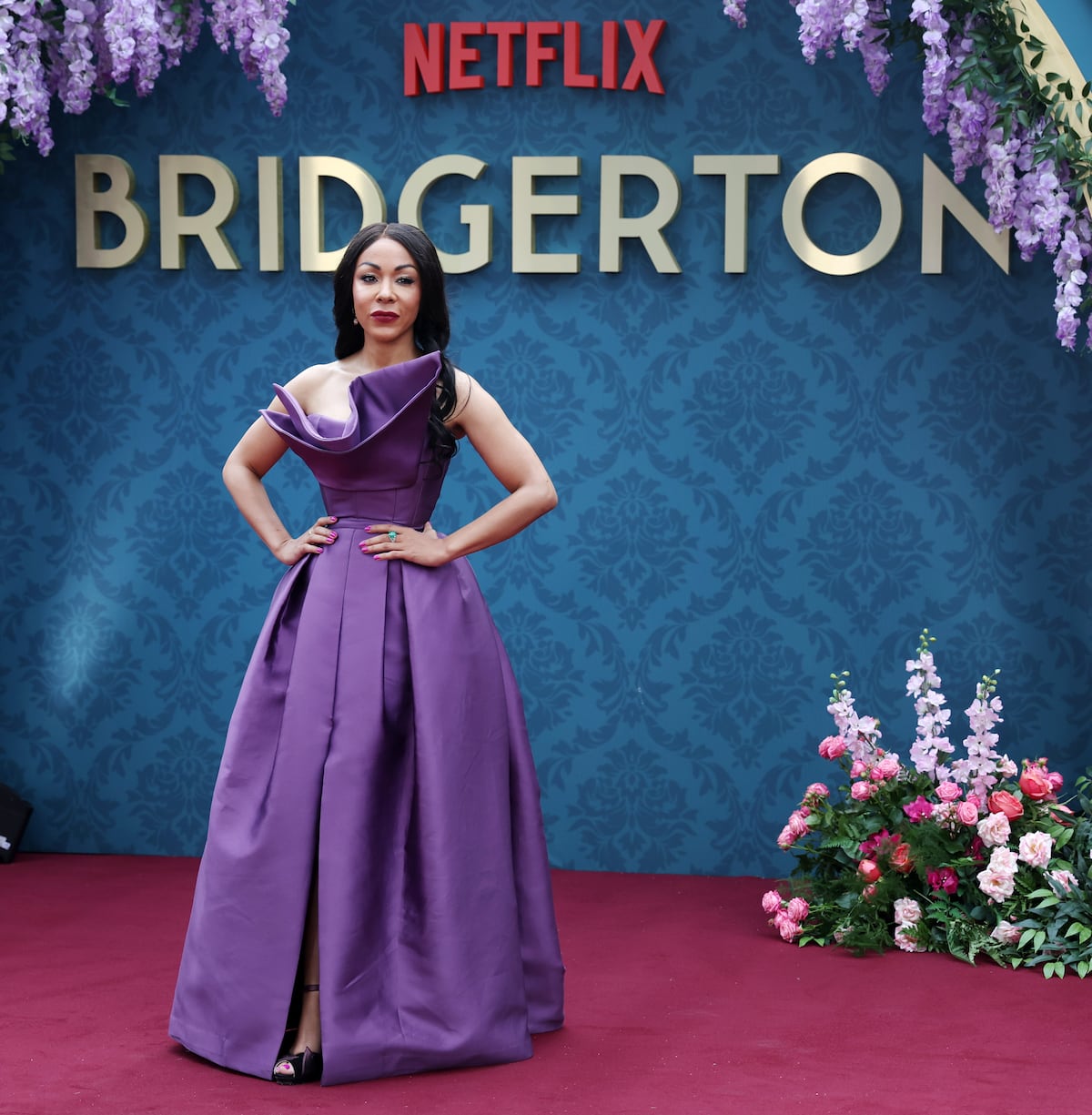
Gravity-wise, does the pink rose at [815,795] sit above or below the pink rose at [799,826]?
above

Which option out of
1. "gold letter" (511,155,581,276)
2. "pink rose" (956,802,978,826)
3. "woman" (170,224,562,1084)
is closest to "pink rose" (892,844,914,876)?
"pink rose" (956,802,978,826)

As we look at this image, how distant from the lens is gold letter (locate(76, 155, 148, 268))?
4.47 meters

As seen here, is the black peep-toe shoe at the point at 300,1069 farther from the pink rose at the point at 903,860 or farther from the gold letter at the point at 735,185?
the gold letter at the point at 735,185

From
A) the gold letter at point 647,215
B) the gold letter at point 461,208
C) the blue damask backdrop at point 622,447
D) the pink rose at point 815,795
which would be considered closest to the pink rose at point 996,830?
the pink rose at point 815,795

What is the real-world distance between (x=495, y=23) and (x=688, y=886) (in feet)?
8.28

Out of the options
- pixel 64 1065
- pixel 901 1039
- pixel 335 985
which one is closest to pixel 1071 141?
pixel 901 1039

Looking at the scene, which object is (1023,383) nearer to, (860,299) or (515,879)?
(860,299)

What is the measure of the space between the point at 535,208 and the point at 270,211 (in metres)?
0.79

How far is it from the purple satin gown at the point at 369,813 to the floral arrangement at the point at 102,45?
5.29ft

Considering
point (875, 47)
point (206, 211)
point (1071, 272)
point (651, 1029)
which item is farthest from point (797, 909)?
point (206, 211)

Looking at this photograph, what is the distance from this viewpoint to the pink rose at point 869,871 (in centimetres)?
368

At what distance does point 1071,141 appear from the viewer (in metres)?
3.61

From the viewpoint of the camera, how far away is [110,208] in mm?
4488

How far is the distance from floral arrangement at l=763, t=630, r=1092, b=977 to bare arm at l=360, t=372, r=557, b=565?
55.3 inches
